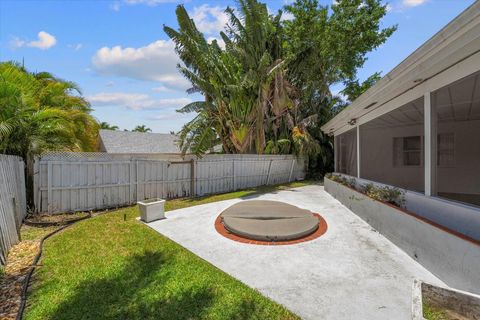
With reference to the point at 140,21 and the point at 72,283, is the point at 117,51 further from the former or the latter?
the point at 72,283

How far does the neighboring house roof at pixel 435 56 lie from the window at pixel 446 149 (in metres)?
4.85

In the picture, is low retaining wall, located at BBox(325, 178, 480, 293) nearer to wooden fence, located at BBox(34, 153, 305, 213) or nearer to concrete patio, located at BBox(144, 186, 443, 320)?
concrete patio, located at BBox(144, 186, 443, 320)

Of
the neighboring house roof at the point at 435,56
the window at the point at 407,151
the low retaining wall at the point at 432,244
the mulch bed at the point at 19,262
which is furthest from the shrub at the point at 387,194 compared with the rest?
the mulch bed at the point at 19,262

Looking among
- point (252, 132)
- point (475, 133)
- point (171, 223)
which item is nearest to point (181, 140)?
point (252, 132)

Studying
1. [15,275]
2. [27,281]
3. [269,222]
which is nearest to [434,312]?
[269,222]

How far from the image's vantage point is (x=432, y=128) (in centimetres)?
449

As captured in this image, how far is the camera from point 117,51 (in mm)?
12148

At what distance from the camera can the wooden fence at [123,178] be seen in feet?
24.9

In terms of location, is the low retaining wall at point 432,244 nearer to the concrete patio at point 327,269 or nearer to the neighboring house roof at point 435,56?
the concrete patio at point 327,269

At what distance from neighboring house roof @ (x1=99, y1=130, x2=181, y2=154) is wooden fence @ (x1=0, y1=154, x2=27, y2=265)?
11408 millimetres

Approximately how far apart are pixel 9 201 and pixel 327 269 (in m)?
6.25

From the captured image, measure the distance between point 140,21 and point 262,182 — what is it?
9691 millimetres

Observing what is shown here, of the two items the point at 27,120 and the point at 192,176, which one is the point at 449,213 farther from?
the point at 27,120

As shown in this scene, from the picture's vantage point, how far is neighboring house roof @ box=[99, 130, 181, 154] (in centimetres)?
1862
